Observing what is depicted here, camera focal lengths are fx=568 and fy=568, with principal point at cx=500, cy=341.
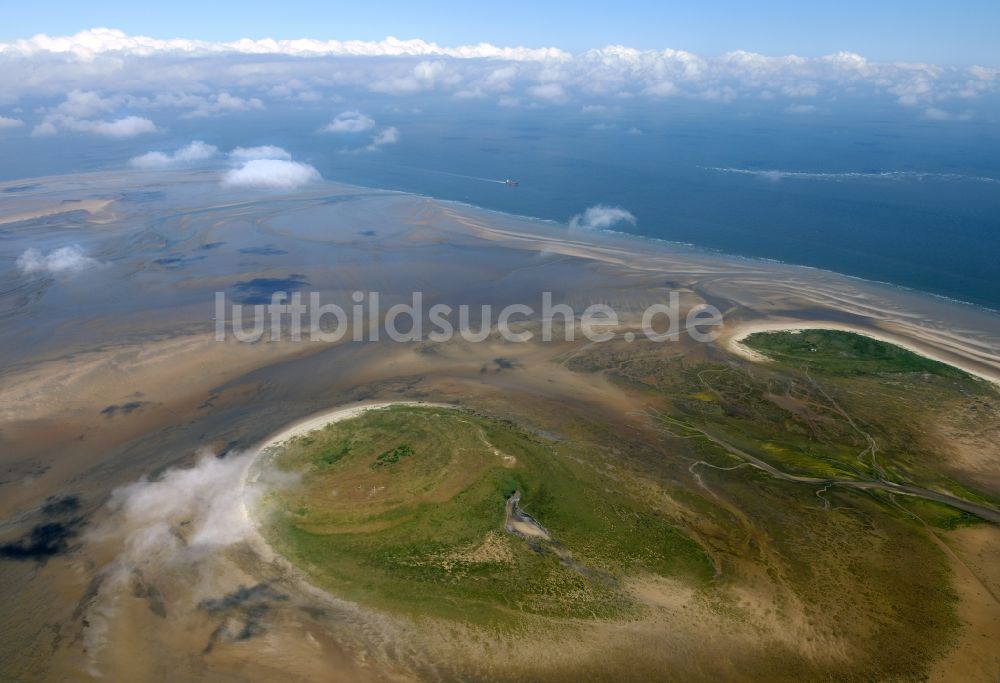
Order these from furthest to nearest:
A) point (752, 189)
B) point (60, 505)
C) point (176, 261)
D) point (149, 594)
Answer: point (752, 189), point (176, 261), point (60, 505), point (149, 594)

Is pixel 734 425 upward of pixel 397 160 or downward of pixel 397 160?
downward

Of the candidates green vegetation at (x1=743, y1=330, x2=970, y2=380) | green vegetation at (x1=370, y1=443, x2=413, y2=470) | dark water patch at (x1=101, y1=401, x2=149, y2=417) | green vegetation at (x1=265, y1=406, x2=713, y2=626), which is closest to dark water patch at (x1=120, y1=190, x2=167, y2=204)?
dark water patch at (x1=101, y1=401, x2=149, y2=417)

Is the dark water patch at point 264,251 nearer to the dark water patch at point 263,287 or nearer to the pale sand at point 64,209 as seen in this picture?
the dark water patch at point 263,287

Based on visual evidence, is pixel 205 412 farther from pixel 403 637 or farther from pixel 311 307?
pixel 403 637

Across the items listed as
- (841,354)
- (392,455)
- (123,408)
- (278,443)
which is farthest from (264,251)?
(841,354)

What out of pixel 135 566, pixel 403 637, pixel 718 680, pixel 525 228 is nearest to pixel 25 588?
pixel 135 566

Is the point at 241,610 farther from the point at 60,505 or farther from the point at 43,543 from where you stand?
the point at 60,505
